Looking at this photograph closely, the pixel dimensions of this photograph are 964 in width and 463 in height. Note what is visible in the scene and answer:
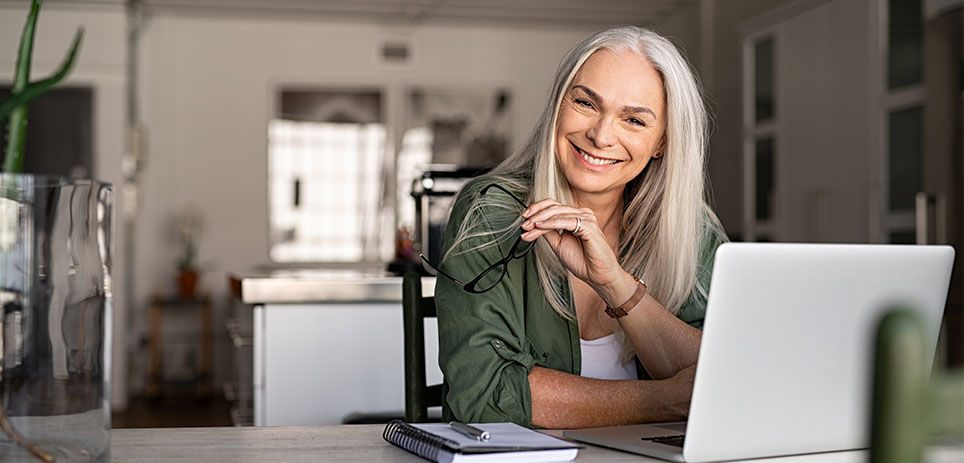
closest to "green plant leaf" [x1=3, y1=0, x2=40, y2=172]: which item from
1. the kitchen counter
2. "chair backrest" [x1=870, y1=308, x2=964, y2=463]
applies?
"chair backrest" [x1=870, y1=308, x2=964, y2=463]

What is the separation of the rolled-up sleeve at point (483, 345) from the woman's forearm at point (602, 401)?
0.02 meters

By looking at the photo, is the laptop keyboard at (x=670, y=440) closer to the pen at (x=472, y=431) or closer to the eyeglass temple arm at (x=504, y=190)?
the pen at (x=472, y=431)

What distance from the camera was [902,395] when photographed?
31 cm

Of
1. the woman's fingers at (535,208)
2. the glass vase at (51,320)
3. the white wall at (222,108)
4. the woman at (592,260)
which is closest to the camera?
the glass vase at (51,320)

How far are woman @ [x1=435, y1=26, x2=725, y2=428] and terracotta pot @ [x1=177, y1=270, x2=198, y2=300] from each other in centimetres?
608

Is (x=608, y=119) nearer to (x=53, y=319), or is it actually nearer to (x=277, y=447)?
(x=277, y=447)

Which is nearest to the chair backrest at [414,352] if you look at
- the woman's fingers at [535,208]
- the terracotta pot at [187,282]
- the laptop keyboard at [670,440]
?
the woman's fingers at [535,208]

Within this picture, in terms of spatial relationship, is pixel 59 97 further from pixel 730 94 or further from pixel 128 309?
pixel 730 94

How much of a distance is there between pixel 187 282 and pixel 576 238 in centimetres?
641

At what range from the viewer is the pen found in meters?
1.05

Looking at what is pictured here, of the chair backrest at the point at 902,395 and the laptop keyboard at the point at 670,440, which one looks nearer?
the chair backrest at the point at 902,395

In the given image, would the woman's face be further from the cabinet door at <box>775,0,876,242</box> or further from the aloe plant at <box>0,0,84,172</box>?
the cabinet door at <box>775,0,876,242</box>

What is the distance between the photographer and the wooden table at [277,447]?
105cm

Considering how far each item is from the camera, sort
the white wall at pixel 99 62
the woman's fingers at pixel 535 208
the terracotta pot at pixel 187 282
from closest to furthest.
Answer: the woman's fingers at pixel 535 208
the white wall at pixel 99 62
the terracotta pot at pixel 187 282
